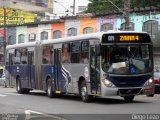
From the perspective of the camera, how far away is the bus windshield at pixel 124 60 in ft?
67.1

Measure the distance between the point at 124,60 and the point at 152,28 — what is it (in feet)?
76.8

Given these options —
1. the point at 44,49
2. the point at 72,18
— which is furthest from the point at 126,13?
the point at 72,18

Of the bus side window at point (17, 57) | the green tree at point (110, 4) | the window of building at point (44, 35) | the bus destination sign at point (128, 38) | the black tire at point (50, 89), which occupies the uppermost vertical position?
the green tree at point (110, 4)

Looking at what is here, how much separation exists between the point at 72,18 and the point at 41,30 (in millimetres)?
6712

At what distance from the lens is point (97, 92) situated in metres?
20.8

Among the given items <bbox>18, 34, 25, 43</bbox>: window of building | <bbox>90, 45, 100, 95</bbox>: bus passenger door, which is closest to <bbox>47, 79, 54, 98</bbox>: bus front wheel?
<bbox>90, 45, 100, 95</bbox>: bus passenger door

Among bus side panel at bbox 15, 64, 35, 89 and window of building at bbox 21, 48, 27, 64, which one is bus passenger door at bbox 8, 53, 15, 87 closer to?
bus side panel at bbox 15, 64, 35, 89

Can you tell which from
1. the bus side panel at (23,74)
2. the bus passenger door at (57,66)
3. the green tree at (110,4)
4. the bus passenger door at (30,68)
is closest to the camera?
the bus passenger door at (57,66)

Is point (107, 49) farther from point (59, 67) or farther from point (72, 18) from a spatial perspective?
point (72, 18)

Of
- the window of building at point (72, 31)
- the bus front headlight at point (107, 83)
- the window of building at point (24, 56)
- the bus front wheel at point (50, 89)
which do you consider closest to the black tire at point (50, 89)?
the bus front wheel at point (50, 89)

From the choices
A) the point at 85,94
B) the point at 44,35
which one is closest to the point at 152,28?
the point at 44,35

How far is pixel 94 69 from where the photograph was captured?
21109 mm

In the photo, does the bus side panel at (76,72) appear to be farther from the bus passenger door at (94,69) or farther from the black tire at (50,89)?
the black tire at (50,89)

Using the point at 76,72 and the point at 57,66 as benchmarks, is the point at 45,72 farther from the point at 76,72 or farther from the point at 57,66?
the point at 76,72
